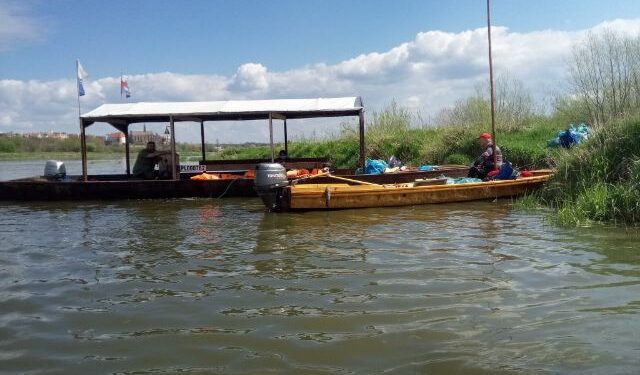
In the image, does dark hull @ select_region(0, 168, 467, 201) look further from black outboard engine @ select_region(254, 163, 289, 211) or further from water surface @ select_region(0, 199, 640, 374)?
water surface @ select_region(0, 199, 640, 374)

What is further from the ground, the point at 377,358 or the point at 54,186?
the point at 54,186

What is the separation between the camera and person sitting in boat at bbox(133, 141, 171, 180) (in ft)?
52.7

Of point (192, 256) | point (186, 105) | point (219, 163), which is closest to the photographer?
point (192, 256)

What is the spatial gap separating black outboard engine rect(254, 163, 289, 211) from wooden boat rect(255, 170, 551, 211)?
0.8 inches

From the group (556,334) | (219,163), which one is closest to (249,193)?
(219,163)

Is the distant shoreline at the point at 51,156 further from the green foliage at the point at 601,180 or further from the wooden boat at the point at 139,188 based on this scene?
the green foliage at the point at 601,180

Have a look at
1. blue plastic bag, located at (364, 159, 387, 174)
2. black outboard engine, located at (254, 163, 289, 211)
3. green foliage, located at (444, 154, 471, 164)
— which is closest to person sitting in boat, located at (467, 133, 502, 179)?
blue plastic bag, located at (364, 159, 387, 174)

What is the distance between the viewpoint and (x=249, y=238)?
855 centimetres

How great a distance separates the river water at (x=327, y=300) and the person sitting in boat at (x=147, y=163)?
268 inches

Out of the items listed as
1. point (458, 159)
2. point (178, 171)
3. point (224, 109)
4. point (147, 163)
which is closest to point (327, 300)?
point (224, 109)

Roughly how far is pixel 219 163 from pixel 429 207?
7.77m

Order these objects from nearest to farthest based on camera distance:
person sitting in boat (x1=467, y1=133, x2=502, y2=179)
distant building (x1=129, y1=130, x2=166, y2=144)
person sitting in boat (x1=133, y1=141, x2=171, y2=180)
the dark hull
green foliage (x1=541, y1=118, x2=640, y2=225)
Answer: green foliage (x1=541, y1=118, x2=640, y2=225) → person sitting in boat (x1=467, y1=133, x2=502, y2=179) → the dark hull → person sitting in boat (x1=133, y1=141, x2=171, y2=180) → distant building (x1=129, y1=130, x2=166, y2=144)

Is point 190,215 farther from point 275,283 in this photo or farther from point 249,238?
point 275,283

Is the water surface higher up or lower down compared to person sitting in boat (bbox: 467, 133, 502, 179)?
lower down
